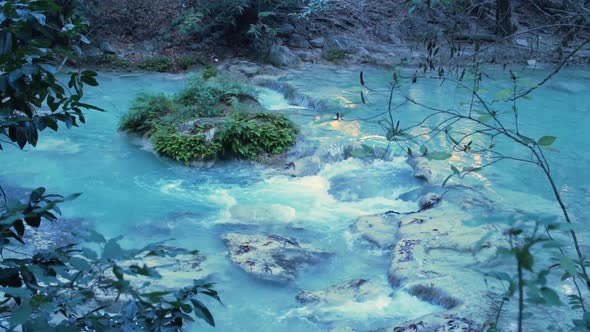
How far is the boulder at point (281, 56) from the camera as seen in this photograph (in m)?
14.8

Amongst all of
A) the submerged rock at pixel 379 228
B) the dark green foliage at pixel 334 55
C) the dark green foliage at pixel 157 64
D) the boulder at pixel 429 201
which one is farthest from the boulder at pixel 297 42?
the submerged rock at pixel 379 228

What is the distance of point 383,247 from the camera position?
648 cm

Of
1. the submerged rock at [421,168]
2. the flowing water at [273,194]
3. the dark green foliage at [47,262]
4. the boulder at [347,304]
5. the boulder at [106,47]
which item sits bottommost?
the flowing water at [273,194]

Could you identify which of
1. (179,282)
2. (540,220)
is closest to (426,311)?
(179,282)

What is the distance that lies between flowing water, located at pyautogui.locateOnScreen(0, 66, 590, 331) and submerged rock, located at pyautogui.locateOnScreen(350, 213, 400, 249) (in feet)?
0.54

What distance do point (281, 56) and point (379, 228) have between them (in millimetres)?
8803

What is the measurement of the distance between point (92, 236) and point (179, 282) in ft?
14.2

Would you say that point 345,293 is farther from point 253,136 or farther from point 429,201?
point 253,136

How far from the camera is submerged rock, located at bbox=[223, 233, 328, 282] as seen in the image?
19.4ft

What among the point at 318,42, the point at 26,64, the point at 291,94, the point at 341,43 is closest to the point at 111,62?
the point at 291,94

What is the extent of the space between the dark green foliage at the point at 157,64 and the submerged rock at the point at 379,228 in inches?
358

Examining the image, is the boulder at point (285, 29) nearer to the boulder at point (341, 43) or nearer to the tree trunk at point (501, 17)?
the boulder at point (341, 43)

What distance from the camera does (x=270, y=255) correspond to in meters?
6.15

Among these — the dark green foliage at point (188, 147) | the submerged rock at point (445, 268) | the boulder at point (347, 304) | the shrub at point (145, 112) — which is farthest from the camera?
the shrub at point (145, 112)
